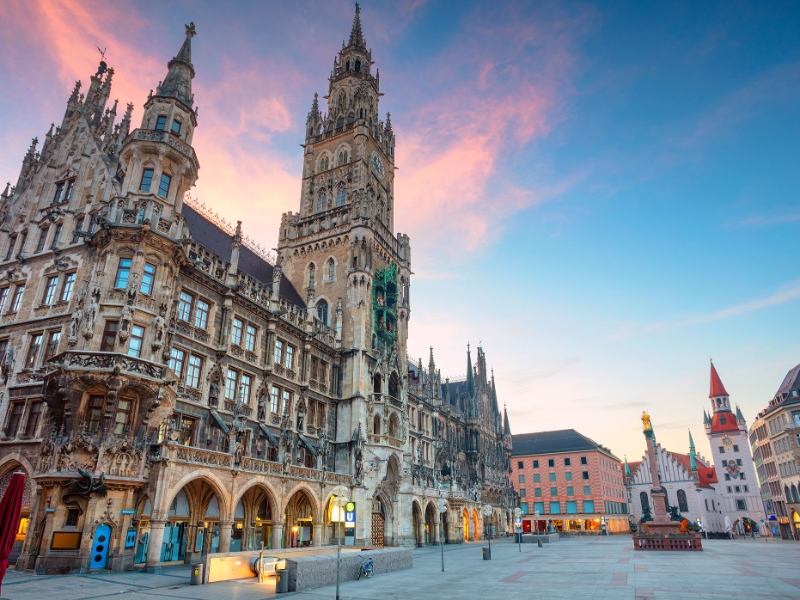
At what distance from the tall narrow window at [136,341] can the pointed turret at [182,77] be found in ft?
47.5

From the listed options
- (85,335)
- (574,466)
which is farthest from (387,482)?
(574,466)

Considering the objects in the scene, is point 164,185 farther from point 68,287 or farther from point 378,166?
point 378,166

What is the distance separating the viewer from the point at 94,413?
23094 mm

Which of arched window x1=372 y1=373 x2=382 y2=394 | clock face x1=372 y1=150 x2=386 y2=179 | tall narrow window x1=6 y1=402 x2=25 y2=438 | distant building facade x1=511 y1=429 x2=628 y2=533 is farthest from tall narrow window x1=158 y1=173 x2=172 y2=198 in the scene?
distant building facade x1=511 y1=429 x2=628 y2=533

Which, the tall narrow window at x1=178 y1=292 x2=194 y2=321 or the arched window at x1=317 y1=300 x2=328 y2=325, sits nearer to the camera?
the tall narrow window at x1=178 y1=292 x2=194 y2=321

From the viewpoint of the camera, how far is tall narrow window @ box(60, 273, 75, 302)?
26156mm

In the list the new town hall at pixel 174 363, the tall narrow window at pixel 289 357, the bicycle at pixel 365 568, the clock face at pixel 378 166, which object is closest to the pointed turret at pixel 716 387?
the new town hall at pixel 174 363

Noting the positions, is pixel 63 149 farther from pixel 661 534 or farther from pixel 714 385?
pixel 714 385

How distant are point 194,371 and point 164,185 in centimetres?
1049

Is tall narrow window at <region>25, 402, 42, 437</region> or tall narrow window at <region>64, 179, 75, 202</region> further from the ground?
tall narrow window at <region>64, 179, 75, 202</region>

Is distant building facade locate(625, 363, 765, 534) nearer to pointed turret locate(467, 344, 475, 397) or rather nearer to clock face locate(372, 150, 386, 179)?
pointed turret locate(467, 344, 475, 397)

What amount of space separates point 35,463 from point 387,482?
2614cm

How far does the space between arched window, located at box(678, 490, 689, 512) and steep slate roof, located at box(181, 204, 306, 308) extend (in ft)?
274

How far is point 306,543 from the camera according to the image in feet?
118
